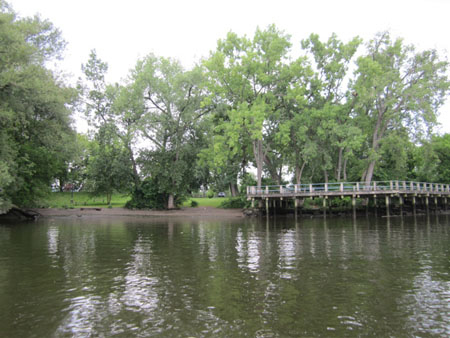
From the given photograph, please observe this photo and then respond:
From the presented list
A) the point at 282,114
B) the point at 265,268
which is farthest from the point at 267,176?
the point at 265,268

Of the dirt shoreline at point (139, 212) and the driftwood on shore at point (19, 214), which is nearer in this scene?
the driftwood on shore at point (19, 214)

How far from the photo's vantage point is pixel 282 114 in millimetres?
41938

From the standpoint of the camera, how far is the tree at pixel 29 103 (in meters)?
21.9

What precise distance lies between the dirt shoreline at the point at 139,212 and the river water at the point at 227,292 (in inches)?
1047

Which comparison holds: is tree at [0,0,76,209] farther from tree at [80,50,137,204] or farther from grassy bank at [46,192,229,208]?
grassy bank at [46,192,229,208]

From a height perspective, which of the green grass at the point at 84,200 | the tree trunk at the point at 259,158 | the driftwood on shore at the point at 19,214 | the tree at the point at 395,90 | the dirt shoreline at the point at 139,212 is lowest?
the dirt shoreline at the point at 139,212

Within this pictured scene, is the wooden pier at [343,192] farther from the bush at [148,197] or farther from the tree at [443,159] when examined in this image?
the bush at [148,197]

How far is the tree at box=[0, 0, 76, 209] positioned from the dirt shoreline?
6.01 m

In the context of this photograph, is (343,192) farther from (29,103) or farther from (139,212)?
(29,103)

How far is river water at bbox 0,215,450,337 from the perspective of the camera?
655cm

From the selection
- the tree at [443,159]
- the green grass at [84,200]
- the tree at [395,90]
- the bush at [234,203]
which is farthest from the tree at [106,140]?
the tree at [443,159]

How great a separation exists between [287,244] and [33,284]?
11.1 meters

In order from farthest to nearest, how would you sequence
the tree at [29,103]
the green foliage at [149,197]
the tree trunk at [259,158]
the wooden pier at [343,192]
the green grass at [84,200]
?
1. the green grass at [84,200]
2. the green foliage at [149,197]
3. the tree trunk at [259,158]
4. the wooden pier at [343,192]
5. the tree at [29,103]

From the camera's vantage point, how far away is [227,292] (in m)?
8.72
